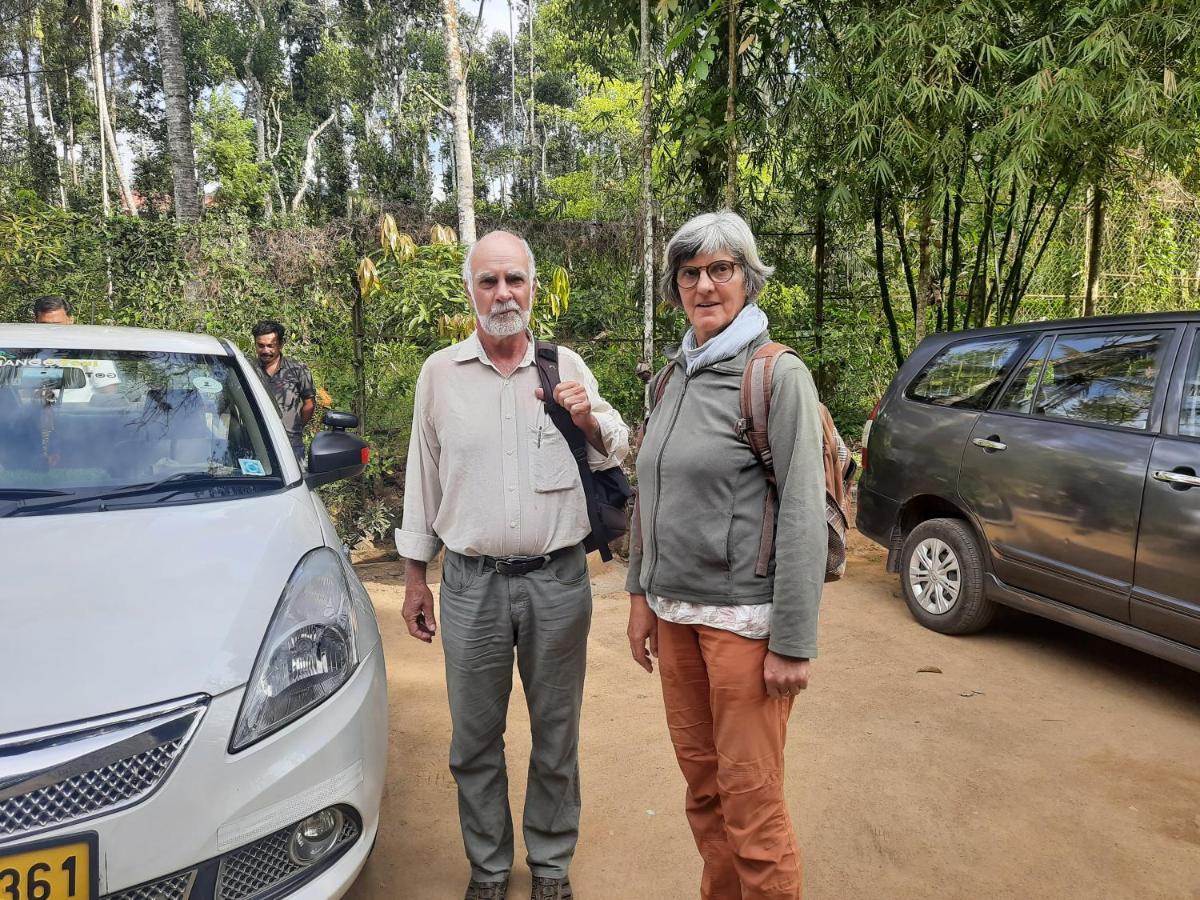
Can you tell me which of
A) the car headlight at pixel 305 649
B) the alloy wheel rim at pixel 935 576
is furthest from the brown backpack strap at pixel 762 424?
the alloy wheel rim at pixel 935 576

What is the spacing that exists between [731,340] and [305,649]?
3.94ft

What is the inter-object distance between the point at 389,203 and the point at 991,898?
20.4m

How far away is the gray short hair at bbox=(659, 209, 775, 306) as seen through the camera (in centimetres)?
175

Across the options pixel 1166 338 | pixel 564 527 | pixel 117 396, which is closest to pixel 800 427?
pixel 564 527

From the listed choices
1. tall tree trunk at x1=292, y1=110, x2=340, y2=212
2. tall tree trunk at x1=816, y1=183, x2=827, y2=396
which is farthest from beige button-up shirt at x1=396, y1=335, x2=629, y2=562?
tall tree trunk at x1=292, y1=110, x2=340, y2=212

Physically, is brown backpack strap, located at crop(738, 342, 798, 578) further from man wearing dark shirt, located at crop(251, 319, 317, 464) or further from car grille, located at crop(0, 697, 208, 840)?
man wearing dark shirt, located at crop(251, 319, 317, 464)

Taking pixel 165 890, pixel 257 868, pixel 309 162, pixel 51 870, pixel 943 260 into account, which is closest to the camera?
pixel 51 870

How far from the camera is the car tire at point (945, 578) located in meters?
4.15

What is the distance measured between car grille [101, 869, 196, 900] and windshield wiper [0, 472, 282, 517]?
1.01 meters

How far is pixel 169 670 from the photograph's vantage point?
5.24 ft

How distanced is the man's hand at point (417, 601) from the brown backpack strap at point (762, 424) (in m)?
1.00

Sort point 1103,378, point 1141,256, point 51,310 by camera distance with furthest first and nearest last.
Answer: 1. point 1141,256
2. point 51,310
3. point 1103,378

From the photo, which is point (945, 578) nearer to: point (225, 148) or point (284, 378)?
point (284, 378)

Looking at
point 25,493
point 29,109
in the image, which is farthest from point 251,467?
point 29,109
